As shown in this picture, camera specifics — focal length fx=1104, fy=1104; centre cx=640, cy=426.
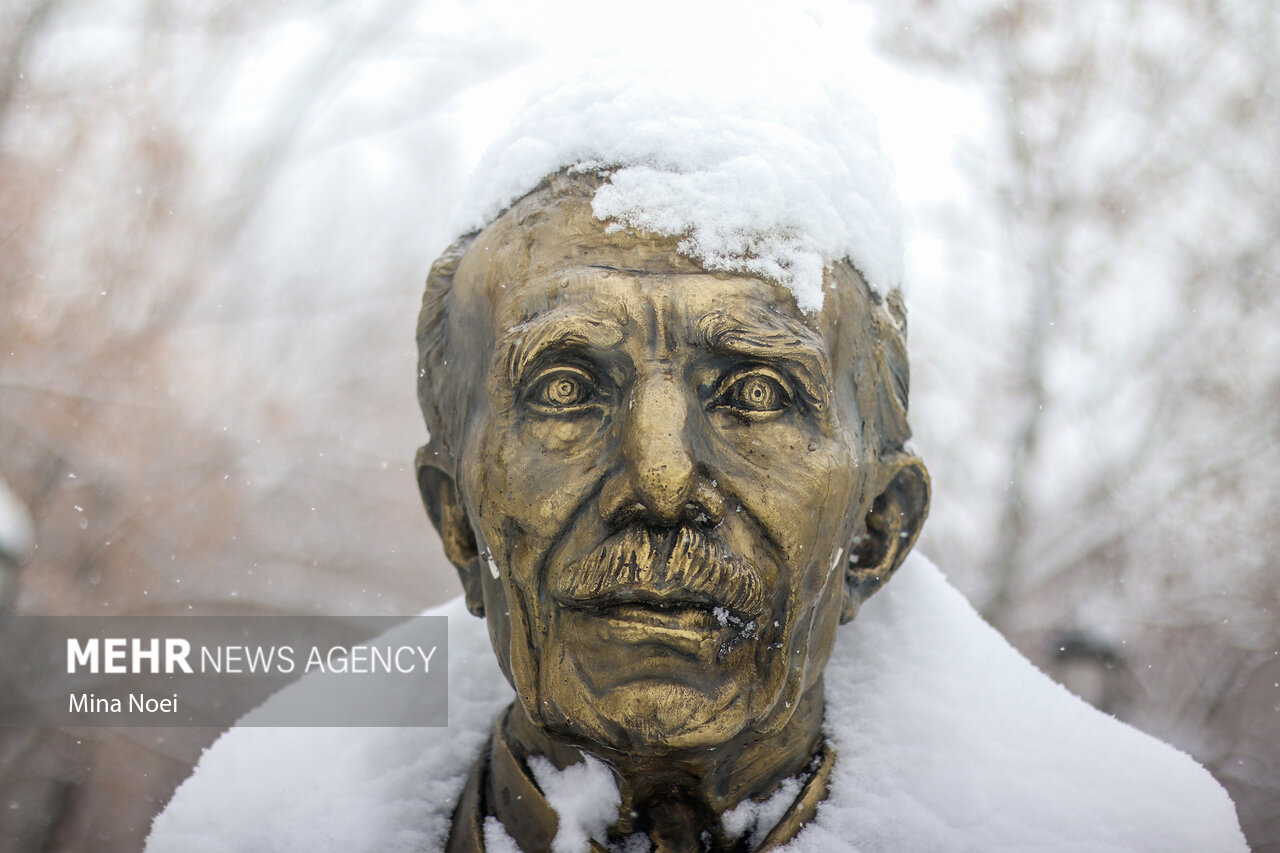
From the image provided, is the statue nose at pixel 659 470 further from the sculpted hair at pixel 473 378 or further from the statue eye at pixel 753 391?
the sculpted hair at pixel 473 378

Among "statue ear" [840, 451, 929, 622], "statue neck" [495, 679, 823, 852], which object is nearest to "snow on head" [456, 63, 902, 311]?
"statue ear" [840, 451, 929, 622]

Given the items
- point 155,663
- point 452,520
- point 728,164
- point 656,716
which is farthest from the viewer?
point 155,663

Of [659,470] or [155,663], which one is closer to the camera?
[659,470]

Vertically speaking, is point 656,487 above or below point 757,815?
above

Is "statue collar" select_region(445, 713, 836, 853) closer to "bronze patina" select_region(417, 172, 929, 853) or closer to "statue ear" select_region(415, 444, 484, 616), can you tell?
"bronze patina" select_region(417, 172, 929, 853)

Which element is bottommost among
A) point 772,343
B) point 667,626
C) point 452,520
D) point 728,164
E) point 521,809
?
point 521,809

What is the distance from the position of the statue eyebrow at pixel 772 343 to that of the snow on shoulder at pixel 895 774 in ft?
2.40

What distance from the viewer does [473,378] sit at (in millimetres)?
1921

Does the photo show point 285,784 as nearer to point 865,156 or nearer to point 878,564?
point 878,564

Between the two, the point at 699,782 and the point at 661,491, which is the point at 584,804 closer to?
the point at 699,782

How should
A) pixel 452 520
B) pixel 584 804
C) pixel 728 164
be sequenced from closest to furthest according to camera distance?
pixel 728 164 → pixel 584 804 → pixel 452 520

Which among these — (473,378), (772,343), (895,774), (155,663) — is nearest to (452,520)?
(473,378)

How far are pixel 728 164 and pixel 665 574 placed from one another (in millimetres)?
680

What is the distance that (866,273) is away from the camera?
6.35 feet
